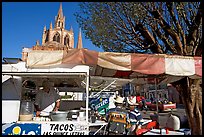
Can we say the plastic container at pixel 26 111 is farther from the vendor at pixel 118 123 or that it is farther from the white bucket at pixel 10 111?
the vendor at pixel 118 123

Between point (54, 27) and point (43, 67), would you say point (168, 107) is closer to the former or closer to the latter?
point (43, 67)

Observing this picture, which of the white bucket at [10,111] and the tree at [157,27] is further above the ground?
the tree at [157,27]

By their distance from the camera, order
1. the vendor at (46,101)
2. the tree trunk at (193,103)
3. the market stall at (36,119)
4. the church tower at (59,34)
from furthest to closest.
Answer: the church tower at (59,34) < the vendor at (46,101) < the tree trunk at (193,103) < the market stall at (36,119)

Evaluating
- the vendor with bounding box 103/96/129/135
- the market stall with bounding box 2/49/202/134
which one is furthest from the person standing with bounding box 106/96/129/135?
the market stall with bounding box 2/49/202/134

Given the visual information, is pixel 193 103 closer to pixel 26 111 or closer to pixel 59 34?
pixel 26 111

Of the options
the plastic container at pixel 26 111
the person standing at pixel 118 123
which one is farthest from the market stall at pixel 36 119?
the person standing at pixel 118 123

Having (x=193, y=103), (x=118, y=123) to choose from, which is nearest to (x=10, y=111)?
(x=118, y=123)

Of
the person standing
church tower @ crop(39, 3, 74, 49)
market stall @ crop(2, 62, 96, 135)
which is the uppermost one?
church tower @ crop(39, 3, 74, 49)

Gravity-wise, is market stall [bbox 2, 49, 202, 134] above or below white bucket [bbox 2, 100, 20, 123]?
above

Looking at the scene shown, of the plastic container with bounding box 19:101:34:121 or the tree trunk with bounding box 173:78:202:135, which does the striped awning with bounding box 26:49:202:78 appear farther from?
the plastic container with bounding box 19:101:34:121

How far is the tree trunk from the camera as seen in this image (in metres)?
5.59

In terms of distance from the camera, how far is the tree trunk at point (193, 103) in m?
5.59

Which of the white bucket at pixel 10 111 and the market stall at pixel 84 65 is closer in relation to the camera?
the market stall at pixel 84 65

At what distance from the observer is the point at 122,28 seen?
7242 millimetres
